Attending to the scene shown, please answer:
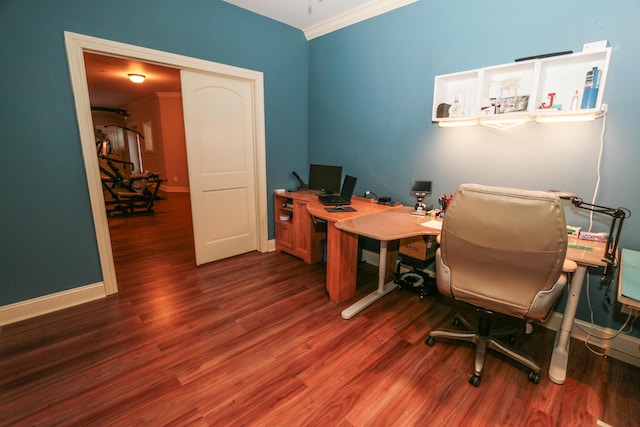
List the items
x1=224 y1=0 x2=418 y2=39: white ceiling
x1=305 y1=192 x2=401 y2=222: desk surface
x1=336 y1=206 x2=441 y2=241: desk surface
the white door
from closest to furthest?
x1=336 y1=206 x2=441 y2=241: desk surface, x1=305 y1=192 x2=401 y2=222: desk surface, x1=224 y1=0 x2=418 y2=39: white ceiling, the white door

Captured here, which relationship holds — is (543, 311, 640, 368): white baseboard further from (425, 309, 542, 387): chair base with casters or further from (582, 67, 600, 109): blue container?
(582, 67, 600, 109): blue container

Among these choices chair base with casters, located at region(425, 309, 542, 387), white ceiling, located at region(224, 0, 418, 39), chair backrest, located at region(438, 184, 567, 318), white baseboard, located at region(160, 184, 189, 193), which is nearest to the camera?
chair backrest, located at region(438, 184, 567, 318)

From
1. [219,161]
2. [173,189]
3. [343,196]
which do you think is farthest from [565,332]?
[173,189]

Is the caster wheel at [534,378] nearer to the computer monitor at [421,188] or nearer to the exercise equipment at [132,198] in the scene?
the computer monitor at [421,188]

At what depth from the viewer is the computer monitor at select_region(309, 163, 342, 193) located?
10.8 ft

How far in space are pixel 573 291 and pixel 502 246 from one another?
68 centimetres

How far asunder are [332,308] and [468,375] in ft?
3.55

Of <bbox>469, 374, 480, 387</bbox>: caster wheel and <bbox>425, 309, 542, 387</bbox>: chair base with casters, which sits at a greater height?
<bbox>425, 309, 542, 387</bbox>: chair base with casters

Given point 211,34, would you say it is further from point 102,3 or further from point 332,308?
point 332,308

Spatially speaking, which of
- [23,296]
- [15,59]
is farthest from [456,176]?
[23,296]

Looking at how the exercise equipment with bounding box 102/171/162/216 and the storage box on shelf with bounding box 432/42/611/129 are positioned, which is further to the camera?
the exercise equipment with bounding box 102/171/162/216

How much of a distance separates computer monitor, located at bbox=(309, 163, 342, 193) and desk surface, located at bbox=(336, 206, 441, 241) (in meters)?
0.80

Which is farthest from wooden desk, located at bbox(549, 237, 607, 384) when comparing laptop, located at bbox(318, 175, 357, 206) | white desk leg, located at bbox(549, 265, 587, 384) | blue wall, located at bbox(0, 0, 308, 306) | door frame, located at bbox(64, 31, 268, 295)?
blue wall, located at bbox(0, 0, 308, 306)

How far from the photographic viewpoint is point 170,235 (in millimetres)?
4449
